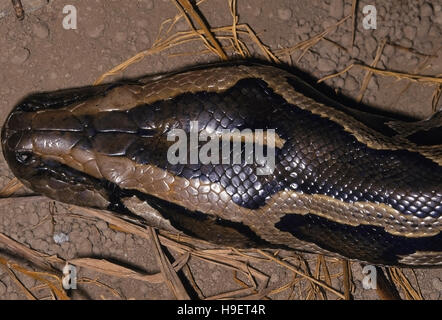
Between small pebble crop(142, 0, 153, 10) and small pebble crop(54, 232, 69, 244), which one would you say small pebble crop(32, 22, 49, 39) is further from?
small pebble crop(54, 232, 69, 244)

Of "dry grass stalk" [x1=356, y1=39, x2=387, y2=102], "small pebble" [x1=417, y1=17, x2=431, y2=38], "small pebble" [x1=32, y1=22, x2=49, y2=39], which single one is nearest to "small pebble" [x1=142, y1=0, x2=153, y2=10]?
"small pebble" [x1=32, y1=22, x2=49, y2=39]

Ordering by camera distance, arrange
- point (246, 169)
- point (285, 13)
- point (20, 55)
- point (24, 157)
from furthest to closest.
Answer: point (285, 13), point (20, 55), point (24, 157), point (246, 169)

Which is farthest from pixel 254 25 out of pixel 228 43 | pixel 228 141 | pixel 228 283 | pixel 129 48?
pixel 228 283

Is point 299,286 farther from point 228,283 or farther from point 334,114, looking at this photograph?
point 334,114

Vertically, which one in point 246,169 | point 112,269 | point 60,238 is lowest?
point 112,269

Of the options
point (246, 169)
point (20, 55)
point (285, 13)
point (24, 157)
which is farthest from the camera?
point (285, 13)

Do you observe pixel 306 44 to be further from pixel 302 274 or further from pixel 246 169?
pixel 302 274

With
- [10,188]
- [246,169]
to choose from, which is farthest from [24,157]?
[246,169]

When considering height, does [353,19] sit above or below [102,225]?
above
